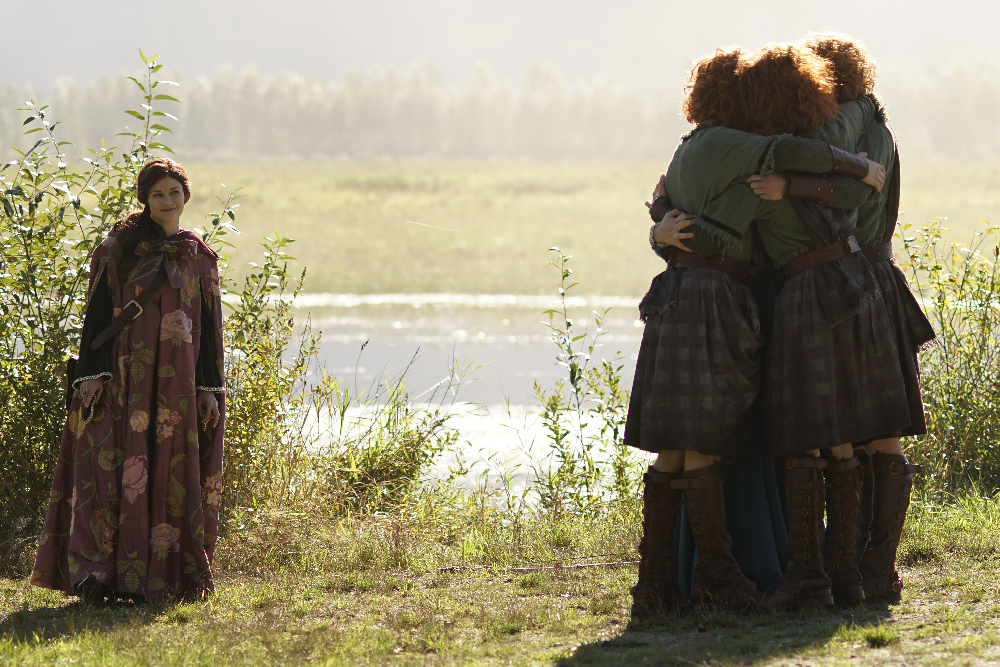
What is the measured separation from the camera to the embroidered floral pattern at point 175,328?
3.72 meters

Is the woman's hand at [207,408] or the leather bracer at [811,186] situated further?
the woman's hand at [207,408]

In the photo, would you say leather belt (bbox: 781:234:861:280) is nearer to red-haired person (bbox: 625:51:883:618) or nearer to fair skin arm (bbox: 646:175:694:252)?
red-haired person (bbox: 625:51:883:618)

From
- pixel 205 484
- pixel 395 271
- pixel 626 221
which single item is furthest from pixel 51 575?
pixel 626 221

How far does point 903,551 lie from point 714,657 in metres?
1.49

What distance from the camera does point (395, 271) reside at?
25141 millimetres

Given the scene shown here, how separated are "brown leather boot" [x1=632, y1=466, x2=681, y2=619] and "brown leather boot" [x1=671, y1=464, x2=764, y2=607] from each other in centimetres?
6

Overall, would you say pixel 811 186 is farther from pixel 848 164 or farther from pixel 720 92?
pixel 720 92

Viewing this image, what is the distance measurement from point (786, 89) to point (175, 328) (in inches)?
89.3

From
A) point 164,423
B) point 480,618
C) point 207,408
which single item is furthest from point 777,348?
point 164,423

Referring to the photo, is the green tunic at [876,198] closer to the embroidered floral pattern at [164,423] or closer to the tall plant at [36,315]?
the embroidered floral pattern at [164,423]

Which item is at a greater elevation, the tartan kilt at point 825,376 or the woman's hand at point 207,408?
the tartan kilt at point 825,376

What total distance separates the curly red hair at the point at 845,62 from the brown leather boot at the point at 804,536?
1.23 meters

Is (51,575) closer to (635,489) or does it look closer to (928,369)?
(635,489)

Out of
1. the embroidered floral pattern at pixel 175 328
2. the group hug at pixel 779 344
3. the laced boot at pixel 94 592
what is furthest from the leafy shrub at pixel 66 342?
the group hug at pixel 779 344
